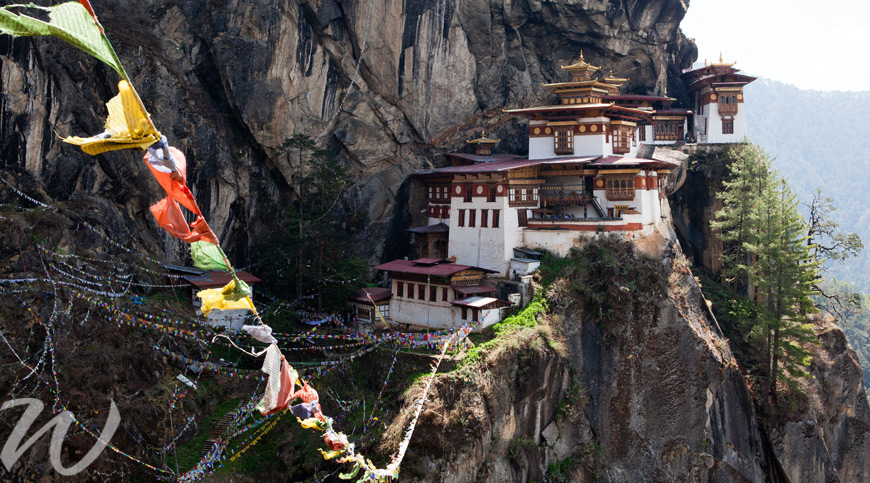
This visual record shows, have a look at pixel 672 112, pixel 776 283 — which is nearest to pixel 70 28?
pixel 776 283

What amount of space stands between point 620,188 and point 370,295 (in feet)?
46.0

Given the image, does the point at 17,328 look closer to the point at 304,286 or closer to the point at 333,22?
the point at 304,286

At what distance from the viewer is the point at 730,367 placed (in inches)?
1401

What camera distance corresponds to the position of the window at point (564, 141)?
4016 cm

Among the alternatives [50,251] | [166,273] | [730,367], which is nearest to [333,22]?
[166,273]

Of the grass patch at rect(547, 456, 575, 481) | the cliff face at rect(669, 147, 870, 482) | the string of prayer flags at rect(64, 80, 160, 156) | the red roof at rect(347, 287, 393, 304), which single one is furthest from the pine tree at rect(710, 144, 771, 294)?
the string of prayer flags at rect(64, 80, 160, 156)

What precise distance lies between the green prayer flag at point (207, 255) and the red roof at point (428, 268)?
2452cm

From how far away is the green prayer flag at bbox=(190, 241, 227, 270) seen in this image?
729 centimetres

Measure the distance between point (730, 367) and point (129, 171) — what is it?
2997 cm

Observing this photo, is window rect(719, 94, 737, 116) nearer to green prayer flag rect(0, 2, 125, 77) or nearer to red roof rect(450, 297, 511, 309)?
red roof rect(450, 297, 511, 309)

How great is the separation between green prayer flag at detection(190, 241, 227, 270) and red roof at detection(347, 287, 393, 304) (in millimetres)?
26576

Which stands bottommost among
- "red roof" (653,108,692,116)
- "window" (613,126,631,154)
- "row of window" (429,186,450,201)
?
"row of window" (429,186,450,201)

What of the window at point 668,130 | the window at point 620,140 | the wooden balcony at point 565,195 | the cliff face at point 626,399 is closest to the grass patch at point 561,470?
the cliff face at point 626,399

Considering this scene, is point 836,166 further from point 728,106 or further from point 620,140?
point 620,140
